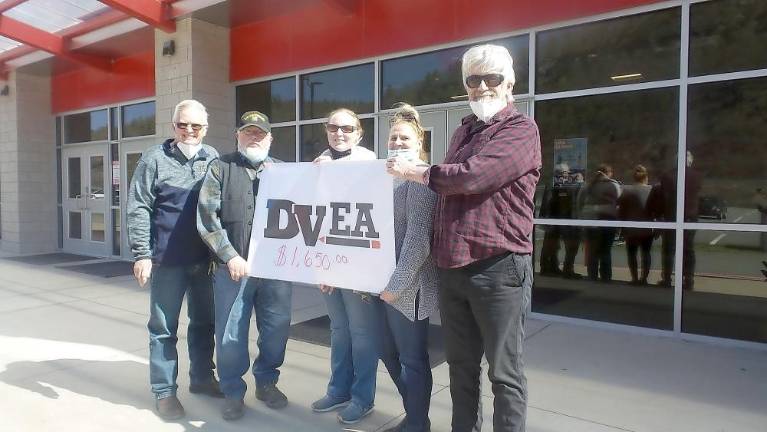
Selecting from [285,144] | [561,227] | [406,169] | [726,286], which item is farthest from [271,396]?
[285,144]

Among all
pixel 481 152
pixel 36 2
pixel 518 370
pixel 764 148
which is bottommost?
pixel 518 370

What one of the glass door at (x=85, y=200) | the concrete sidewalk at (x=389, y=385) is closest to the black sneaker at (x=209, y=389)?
the concrete sidewalk at (x=389, y=385)

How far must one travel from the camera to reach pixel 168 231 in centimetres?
317

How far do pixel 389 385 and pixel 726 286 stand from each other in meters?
3.46

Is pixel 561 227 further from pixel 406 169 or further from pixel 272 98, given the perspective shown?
pixel 272 98

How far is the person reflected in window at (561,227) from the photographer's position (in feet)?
18.3

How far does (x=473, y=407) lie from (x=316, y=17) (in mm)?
6051

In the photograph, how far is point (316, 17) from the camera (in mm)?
7156

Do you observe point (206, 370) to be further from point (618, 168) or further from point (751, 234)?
point (751, 234)

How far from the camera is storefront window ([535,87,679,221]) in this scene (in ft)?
16.5

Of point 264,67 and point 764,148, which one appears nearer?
point 764,148

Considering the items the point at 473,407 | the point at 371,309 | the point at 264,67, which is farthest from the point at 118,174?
the point at 473,407

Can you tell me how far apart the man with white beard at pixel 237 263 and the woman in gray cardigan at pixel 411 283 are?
802 mm

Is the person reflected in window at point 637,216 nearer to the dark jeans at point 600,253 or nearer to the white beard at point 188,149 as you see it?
the dark jeans at point 600,253
